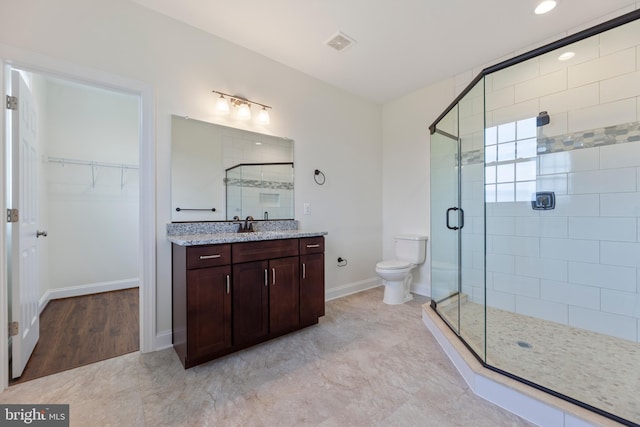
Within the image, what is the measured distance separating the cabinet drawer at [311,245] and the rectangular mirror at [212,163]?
1.77 feet

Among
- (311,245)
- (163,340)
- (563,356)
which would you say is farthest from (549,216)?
(163,340)

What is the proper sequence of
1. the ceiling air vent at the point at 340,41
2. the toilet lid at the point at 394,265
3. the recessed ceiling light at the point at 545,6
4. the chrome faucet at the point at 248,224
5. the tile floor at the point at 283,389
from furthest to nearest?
the toilet lid at the point at 394,265, the chrome faucet at the point at 248,224, the ceiling air vent at the point at 340,41, the recessed ceiling light at the point at 545,6, the tile floor at the point at 283,389

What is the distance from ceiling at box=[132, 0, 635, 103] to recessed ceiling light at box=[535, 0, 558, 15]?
0.13 ft

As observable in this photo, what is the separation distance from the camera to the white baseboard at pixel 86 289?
3.00m

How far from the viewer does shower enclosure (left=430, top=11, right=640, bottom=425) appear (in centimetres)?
182

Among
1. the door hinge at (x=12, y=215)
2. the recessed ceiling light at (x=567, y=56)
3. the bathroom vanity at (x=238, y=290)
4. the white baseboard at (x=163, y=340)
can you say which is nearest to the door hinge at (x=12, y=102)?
the door hinge at (x=12, y=215)

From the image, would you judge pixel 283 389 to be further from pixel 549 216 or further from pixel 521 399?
pixel 549 216

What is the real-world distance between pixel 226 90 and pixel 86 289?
303 centimetres

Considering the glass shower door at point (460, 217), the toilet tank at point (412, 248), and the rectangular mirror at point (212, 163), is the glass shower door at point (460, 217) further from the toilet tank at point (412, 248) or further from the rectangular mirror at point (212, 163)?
the rectangular mirror at point (212, 163)

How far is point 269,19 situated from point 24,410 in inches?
115

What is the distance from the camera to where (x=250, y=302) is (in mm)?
1926

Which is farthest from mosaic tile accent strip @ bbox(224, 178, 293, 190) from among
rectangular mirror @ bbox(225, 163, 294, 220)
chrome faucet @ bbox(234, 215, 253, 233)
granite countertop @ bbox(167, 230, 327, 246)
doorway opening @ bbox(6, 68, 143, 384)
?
doorway opening @ bbox(6, 68, 143, 384)

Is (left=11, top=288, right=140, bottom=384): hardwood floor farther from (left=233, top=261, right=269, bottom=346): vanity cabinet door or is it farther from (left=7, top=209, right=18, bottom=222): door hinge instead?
(left=7, top=209, right=18, bottom=222): door hinge

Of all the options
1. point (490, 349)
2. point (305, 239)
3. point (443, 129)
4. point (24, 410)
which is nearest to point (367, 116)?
point (443, 129)
